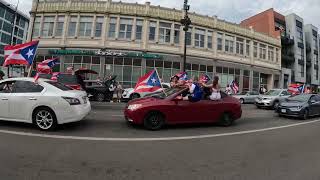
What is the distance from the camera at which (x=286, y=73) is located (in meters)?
51.5

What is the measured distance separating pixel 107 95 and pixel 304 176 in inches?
675

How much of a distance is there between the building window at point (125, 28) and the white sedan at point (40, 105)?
26817 millimetres

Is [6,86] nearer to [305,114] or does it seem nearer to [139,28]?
[305,114]

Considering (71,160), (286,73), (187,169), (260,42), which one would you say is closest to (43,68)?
(71,160)

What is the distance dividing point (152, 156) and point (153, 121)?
2.97 meters

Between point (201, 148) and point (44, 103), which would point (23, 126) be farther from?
point (201, 148)

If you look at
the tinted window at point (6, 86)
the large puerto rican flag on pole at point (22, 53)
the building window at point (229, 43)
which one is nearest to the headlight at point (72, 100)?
the tinted window at point (6, 86)

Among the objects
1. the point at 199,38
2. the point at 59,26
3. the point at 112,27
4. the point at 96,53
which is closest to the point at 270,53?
the point at 199,38

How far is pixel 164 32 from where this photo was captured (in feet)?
118

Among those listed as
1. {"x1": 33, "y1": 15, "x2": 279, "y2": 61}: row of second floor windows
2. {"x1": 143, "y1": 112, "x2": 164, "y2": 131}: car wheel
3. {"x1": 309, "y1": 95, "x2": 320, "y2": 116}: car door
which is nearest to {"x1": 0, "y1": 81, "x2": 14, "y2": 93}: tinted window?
{"x1": 143, "y1": 112, "x2": 164, "y2": 131}: car wheel

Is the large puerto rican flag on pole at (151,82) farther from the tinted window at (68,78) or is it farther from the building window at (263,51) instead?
the building window at (263,51)

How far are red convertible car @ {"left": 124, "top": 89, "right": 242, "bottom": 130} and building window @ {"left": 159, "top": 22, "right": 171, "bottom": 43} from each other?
25.8 m

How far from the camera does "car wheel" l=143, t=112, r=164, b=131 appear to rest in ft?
30.1

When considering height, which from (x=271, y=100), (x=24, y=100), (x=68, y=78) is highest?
(x=68, y=78)
